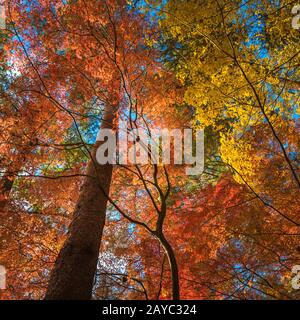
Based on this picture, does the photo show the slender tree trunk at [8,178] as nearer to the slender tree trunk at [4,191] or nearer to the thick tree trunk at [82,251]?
the slender tree trunk at [4,191]

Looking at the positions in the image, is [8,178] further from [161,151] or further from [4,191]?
[161,151]

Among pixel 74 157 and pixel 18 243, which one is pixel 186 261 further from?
pixel 74 157

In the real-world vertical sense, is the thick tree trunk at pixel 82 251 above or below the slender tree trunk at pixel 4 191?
below

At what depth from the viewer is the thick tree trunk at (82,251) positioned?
347cm

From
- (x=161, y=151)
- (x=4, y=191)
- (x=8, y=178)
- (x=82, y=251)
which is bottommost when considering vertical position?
(x=82, y=251)

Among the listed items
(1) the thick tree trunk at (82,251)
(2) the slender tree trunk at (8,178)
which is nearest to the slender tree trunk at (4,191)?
(2) the slender tree trunk at (8,178)

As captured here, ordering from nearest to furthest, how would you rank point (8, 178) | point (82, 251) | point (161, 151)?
point (82, 251) → point (8, 178) → point (161, 151)

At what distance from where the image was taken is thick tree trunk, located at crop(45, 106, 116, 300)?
11.4 ft

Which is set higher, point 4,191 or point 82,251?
point 4,191

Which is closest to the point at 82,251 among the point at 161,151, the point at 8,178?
the point at 8,178

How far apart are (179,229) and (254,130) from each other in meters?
3.24

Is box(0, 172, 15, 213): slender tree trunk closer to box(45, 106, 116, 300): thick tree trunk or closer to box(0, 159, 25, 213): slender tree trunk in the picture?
box(0, 159, 25, 213): slender tree trunk

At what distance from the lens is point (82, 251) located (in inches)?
156
